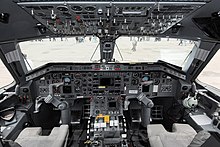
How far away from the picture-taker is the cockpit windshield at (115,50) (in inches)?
155

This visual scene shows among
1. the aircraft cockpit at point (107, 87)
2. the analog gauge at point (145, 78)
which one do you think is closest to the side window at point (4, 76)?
the aircraft cockpit at point (107, 87)

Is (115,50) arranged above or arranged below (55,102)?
above

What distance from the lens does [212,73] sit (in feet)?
12.5

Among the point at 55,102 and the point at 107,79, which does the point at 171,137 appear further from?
the point at 55,102

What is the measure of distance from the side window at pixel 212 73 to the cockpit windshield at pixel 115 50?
529mm

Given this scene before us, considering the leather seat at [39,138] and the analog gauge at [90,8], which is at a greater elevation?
the analog gauge at [90,8]

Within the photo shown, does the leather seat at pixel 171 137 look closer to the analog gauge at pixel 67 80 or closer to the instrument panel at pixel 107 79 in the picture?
the instrument panel at pixel 107 79

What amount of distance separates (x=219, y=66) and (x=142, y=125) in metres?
2.05

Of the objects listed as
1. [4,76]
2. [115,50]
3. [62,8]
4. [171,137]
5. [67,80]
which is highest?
[62,8]

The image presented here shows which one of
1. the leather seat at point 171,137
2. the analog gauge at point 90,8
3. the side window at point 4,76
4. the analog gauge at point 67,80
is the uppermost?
the analog gauge at point 90,8

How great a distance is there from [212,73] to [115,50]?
83.6 inches

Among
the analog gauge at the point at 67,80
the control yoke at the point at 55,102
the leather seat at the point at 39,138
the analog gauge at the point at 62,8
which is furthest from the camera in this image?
the analog gauge at the point at 67,80

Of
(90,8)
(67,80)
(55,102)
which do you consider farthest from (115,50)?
(90,8)

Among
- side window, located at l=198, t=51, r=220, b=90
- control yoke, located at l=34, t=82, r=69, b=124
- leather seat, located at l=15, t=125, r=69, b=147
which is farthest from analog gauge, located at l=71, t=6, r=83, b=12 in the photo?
side window, located at l=198, t=51, r=220, b=90
